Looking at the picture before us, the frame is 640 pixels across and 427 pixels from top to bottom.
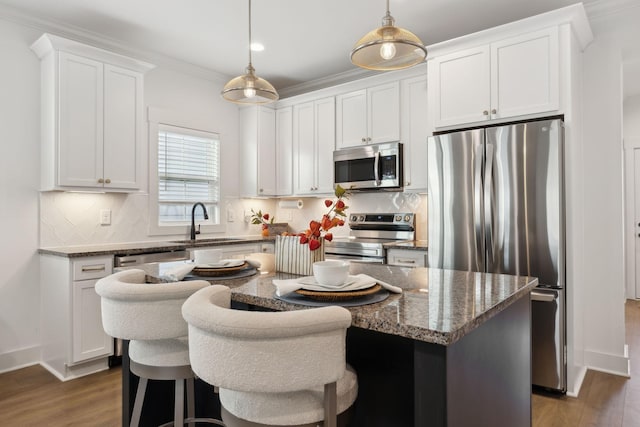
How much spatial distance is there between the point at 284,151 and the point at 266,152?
203 millimetres

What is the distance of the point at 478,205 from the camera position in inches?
114

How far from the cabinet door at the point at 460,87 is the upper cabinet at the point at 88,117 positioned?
8.01 feet

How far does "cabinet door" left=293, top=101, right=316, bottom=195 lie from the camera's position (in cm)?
447

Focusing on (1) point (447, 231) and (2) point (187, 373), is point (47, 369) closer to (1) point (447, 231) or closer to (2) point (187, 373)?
(2) point (187, 373)

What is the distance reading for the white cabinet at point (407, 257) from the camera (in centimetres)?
335

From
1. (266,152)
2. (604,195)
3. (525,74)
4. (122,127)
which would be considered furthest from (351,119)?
(604,195)

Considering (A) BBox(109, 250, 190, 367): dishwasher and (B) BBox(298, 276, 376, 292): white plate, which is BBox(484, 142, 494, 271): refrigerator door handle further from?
(A) BBox(109, 250, 190, 367): dishwasher

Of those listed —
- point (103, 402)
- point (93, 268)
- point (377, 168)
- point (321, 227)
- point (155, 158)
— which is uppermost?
point (155, 158)

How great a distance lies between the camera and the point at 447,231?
306cm

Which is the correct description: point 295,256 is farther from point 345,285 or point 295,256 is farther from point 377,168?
point 377,168

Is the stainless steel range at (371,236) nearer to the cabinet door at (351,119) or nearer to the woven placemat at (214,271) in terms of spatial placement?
the cabinet door at (351,119)

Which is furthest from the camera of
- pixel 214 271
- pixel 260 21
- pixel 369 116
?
pixel 369 116

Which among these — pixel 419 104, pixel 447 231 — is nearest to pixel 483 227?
pixel 447 231

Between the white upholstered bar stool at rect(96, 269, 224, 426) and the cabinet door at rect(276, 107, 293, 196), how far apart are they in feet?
10.6
